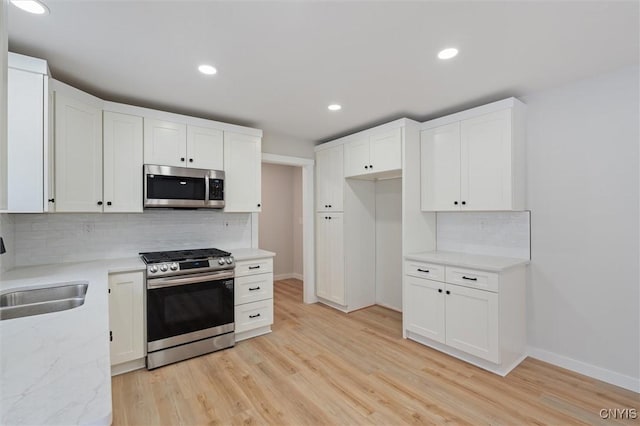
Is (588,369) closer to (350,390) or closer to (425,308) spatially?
(425,308)

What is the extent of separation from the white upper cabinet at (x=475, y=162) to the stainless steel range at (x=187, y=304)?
2.37 meters

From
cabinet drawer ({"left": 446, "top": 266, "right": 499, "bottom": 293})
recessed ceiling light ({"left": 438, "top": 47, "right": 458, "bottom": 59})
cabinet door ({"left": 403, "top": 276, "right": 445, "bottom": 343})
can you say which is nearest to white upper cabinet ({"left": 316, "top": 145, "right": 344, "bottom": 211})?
cabinet door ({"left": 403, "top": 276, "right": 445, "bottom": 343})

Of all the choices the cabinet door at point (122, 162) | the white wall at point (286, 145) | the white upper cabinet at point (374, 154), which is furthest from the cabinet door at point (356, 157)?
the cabinet door at point (122, 162)

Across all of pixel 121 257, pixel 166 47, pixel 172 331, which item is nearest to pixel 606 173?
pixel 166 47

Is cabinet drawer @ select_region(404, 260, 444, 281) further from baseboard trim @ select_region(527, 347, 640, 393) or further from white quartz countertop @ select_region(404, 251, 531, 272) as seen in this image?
baseboard trim @ select_region(527, 347, 640, 393)

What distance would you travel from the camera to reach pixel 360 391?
7.62 ft

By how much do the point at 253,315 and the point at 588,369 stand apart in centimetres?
310

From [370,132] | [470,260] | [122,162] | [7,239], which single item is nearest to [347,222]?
[370,132]

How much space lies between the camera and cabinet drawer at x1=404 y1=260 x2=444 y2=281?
2967 mm

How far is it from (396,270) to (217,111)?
10.00 ft

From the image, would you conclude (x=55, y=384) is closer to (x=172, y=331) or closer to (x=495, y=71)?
(x=172, y=331)

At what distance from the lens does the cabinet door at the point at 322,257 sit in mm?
4328

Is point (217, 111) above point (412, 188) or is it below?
above

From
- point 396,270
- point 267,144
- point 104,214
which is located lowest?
point 396,270
